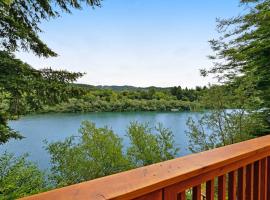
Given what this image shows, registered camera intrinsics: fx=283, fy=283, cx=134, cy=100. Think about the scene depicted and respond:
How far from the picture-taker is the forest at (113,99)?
614cm

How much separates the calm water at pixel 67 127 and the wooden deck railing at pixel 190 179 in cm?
1105

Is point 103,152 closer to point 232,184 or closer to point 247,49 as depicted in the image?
point 247,49

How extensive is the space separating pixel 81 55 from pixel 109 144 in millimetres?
5079

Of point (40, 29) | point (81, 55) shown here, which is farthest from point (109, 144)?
point (40, 29)

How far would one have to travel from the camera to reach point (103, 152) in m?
15.2

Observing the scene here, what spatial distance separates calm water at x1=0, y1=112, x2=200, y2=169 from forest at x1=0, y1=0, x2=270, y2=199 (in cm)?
59

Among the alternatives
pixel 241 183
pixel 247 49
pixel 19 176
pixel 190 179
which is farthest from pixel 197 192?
pixel 19 176

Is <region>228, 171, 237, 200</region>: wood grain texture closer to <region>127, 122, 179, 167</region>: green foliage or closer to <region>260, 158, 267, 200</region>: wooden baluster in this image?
<region>260, 158, 267, 200</region>: wooden baluster

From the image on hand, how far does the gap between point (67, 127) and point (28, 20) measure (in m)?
9.71

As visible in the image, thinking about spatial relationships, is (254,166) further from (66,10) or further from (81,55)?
(81,55)

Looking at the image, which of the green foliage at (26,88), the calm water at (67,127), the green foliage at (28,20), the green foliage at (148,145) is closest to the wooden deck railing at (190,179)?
the green foliage at (26,88)

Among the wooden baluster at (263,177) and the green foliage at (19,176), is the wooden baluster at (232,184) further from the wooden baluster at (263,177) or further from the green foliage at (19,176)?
the green foliage at (19,176)

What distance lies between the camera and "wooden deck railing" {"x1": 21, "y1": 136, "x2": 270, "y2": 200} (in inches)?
29.4

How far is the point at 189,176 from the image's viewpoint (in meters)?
0.94
